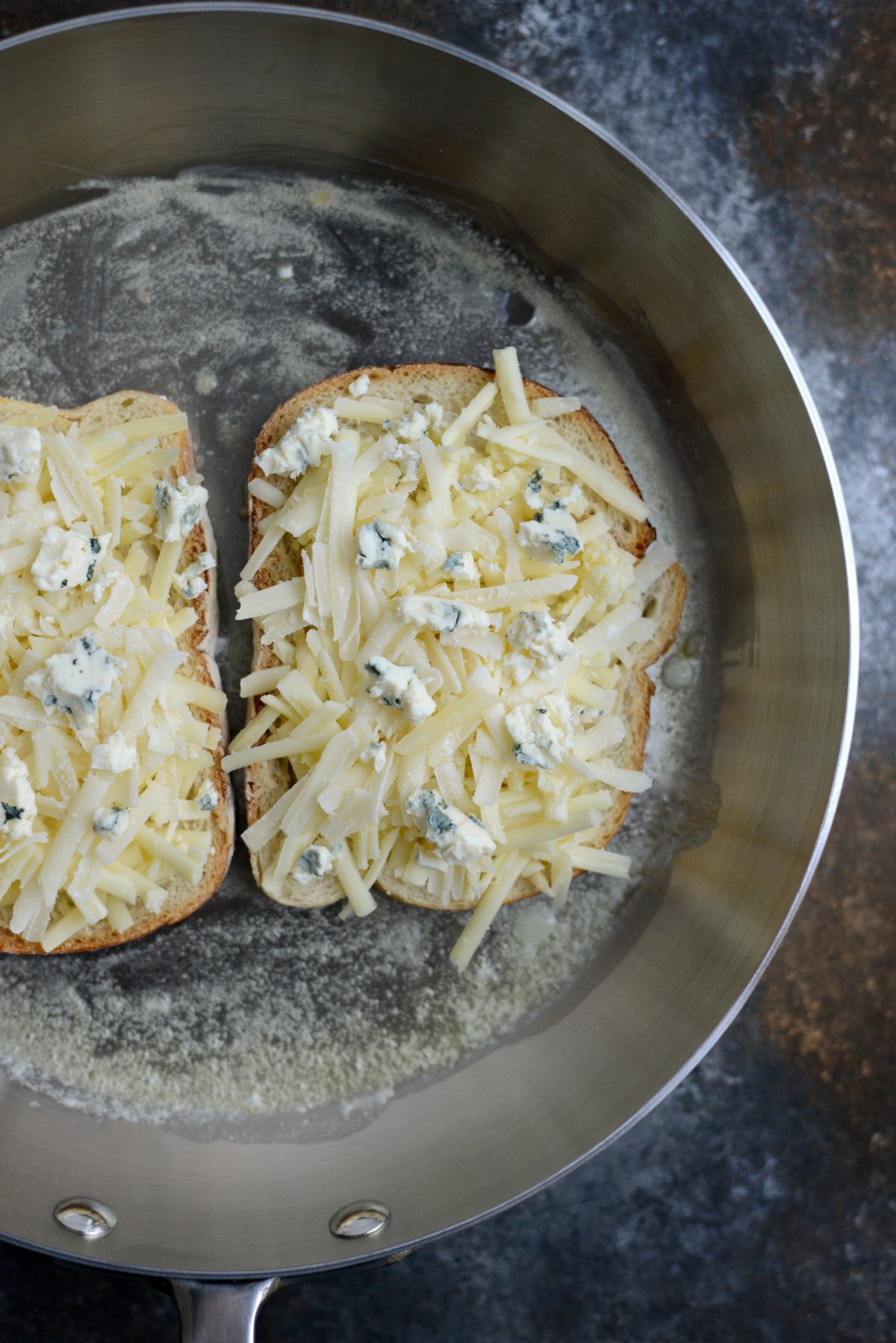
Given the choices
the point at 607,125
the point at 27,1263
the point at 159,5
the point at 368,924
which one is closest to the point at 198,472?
the point at 159,5

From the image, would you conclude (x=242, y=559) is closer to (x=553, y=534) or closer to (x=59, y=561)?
(x=59, y=561)

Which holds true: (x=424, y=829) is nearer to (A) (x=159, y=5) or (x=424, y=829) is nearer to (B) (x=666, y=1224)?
(B) (x=666, y=1224)

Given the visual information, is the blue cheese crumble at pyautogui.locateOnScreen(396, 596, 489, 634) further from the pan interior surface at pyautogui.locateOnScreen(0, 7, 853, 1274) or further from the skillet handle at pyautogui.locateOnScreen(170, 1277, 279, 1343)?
the skillet handle at pyautogui.locateOnScreen(170, 1277, 279, 1343)

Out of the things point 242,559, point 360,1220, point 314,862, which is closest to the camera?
point 314,862

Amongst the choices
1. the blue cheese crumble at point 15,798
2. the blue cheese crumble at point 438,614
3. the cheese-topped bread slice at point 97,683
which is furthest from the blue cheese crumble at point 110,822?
the blue cheese crumble at point 438,614

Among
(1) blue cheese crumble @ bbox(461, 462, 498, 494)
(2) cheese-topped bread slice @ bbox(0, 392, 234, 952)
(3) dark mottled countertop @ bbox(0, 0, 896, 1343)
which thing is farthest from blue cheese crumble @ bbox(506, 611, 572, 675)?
(3) dark mottled countertop @ bbox(0, 0, 896, 1343)

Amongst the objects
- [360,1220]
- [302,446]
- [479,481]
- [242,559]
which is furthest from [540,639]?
[360,1220]
